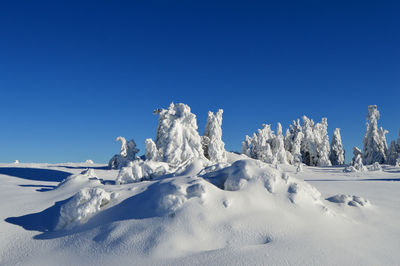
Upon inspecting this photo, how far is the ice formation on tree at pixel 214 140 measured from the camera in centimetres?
3191

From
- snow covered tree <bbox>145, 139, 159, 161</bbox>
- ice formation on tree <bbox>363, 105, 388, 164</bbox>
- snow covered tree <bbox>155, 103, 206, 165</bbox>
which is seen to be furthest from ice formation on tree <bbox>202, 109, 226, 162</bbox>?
ice formation on tree <bbox>363, 105, 388, 164</bbox>

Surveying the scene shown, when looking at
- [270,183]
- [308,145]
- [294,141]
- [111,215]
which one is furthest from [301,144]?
[111,215]

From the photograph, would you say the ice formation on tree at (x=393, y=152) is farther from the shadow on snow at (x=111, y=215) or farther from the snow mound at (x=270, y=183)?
the shadow on snow at (x=111, y=215)

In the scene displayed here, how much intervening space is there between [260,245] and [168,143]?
67.3 ft

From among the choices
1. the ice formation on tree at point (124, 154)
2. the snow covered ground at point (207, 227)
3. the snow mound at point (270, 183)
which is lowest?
the snow covered ground at point (207, 227)

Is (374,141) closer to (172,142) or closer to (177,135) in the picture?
(177,135)

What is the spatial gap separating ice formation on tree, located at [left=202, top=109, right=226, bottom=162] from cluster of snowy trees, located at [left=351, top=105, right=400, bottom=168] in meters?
25.3

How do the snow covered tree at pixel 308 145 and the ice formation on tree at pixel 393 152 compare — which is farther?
the snow covered tree at pixel 308 145

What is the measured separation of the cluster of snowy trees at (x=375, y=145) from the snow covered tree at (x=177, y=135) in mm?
31536

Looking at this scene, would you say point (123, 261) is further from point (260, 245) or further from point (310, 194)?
point (310, 194)

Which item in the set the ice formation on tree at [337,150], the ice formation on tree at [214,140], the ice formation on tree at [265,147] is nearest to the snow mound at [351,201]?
the ice formation on tree at [214,140]

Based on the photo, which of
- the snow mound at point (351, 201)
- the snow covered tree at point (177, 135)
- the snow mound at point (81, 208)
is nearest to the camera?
the snow mound at point (81, 208)

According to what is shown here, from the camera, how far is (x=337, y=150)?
56219 mm

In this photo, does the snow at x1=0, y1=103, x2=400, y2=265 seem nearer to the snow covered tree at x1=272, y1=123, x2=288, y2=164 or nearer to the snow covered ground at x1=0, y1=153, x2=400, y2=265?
the snow covered ground at x1=0, y1=153, x2=400, y2=265
